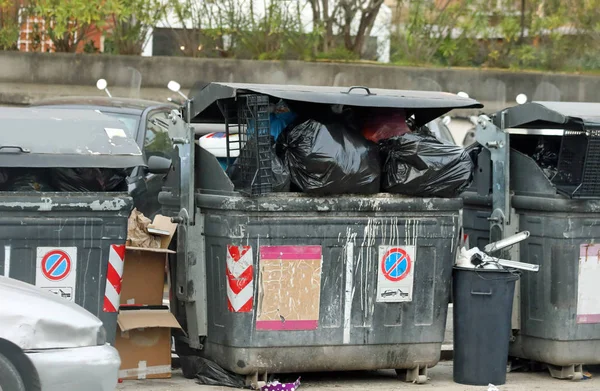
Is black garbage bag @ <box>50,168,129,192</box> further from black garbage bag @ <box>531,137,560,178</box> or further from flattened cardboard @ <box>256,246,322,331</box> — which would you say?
black garbage bag @ <box>531,137,560,178</box>

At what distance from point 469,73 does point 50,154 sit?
11.5 meters

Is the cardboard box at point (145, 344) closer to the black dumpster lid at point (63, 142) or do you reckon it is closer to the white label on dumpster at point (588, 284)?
the black dumpster lid at point (63, 142)

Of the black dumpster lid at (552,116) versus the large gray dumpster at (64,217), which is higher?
the black dumpster lid at (552,116)

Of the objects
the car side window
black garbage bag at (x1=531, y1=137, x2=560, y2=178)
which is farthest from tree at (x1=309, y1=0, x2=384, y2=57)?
black garbage bag at (x1=531, y1=137, x2=560, y2=178)

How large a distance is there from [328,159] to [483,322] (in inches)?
61.9

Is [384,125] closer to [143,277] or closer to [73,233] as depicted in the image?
[143,277]

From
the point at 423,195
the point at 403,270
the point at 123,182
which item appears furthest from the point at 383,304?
the point at 123,182

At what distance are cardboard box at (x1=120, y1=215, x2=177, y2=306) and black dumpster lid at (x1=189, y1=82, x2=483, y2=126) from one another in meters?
0.86

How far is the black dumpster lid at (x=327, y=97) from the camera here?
705 cm

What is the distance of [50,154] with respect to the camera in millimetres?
6629

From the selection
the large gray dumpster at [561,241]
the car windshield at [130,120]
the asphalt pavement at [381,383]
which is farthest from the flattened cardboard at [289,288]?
the car windshield at [130,120]

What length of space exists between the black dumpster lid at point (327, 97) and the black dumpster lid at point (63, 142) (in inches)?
26.2

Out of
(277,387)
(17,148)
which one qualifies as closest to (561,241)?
(277,387)

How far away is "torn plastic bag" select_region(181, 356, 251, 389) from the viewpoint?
7258 millimetres
